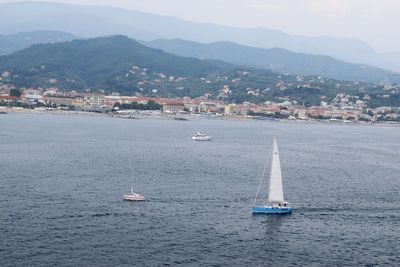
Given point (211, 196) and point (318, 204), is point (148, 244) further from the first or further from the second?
point (318, 204)

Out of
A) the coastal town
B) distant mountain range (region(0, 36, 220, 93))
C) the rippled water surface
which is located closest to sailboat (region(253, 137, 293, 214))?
the rippled water surface

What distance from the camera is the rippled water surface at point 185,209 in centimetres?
1780

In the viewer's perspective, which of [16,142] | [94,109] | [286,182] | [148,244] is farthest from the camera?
[94,109]

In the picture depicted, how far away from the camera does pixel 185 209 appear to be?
74.3 feet

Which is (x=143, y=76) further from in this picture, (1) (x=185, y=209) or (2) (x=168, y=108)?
(1) (x=185, y=209)

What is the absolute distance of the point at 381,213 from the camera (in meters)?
23.8

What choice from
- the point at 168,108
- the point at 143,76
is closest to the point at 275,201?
the point at 168,108

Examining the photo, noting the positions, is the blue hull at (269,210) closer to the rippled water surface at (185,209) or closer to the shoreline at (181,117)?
the rippled water surface at (185,209)

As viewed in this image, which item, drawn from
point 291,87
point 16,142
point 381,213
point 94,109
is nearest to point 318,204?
point 381,213

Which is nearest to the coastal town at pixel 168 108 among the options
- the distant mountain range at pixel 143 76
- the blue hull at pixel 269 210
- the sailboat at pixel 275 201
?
the distant mountain range at pixel 143 76

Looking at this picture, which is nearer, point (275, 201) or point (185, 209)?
point (185, 209)

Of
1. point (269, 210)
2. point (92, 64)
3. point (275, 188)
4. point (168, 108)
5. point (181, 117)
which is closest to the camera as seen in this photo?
point (269, 210)

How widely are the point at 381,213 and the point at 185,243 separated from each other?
8.65m

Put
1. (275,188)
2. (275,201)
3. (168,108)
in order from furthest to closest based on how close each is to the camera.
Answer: (168,108), (275,188), (275,201)
